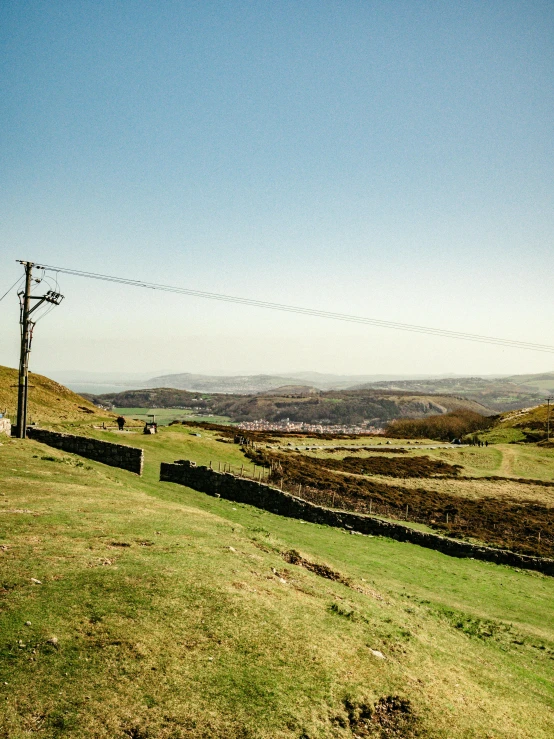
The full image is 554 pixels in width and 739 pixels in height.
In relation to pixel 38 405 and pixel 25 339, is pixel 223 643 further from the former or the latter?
pixel 38 405

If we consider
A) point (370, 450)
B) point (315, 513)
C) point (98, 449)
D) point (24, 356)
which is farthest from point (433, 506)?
point (370, 450)

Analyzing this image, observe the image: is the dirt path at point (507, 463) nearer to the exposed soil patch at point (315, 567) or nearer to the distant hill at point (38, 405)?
the exposed soil patch at point (315, 567)

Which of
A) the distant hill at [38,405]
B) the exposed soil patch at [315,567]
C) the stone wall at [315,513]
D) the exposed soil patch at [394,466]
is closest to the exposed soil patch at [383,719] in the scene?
the exposed soil patch at [315,567]

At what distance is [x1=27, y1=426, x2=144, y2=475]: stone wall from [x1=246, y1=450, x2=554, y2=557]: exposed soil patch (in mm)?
12629

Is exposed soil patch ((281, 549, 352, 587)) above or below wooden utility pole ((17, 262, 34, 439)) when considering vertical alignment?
below

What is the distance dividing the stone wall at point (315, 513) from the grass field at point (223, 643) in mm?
8535

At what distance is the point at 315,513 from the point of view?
105 feet

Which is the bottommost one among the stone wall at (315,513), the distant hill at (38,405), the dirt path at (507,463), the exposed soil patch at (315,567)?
the dirt path at (507,463)

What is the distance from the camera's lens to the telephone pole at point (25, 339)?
106 ft

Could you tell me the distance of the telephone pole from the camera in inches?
1272

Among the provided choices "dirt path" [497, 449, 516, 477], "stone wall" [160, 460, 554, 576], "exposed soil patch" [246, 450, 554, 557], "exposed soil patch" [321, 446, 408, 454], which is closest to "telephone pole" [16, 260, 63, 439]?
"stone wall" [160, 460, 554, 576]

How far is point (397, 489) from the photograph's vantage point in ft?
162

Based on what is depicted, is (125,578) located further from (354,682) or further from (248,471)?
(248,471)

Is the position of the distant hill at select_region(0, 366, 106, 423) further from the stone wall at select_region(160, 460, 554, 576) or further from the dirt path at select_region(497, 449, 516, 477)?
the dirt path at select_region(497, 449, 516, 477)
